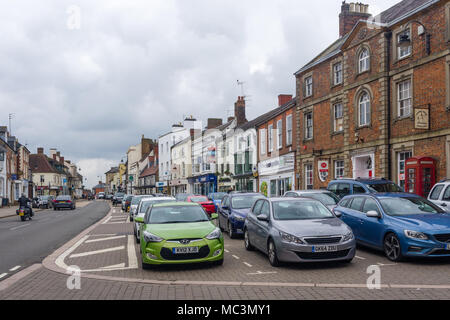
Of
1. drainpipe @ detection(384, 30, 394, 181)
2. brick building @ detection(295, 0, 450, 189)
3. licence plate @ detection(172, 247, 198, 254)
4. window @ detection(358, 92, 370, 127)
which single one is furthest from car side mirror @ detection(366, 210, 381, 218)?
window @ detection(358, 92, 370, 127)

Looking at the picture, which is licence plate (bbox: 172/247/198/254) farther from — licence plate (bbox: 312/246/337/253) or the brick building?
the brick building

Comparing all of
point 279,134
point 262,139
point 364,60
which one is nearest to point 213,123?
point 262,139

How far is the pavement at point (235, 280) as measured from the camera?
6.77 metres

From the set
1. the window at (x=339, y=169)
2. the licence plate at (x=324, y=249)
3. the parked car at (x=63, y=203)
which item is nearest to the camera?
the licence plate at (x=324, y=249)

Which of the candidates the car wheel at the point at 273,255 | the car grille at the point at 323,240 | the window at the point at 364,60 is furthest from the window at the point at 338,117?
the car grille at the point at 323,240

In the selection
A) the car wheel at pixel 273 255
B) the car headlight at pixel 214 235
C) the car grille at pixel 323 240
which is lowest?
the car wheel at pixel 273 255

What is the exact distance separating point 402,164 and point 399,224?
12473mm

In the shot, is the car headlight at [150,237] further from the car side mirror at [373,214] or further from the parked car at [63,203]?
the parked car at [63,203]

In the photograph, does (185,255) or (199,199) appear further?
(199,199)

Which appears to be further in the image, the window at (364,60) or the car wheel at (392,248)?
the window at (364,60)

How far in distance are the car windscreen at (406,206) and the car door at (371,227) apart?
0.23 metres

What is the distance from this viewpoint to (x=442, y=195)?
39.6 feet

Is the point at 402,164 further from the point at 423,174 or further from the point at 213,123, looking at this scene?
the point at 213,123
